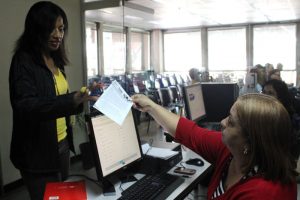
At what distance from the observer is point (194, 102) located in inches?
112

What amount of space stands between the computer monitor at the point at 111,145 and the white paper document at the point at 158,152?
0.10 m

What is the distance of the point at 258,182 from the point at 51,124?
3.34 ft

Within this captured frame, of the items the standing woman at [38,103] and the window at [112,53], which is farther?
the window at [112,53]

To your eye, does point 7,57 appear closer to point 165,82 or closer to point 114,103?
point 114,103

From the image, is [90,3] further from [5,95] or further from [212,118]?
[212,118]

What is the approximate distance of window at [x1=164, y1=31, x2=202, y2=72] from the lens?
473 inches

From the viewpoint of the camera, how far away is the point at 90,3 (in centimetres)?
442

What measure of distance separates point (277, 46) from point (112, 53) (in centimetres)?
543

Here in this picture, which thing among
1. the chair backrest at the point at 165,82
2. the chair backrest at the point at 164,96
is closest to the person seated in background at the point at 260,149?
the chair backrest at the point at 164,96

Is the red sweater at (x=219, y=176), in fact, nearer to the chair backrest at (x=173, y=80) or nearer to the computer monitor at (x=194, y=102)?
the computer monitor at (x=194, y=102)

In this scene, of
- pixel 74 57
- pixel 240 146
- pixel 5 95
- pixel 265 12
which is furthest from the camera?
pixel 265 12

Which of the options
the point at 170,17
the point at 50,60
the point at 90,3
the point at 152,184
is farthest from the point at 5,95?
the point at 170,17

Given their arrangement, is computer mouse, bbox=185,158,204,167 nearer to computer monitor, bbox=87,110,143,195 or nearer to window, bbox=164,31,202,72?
computer monitor, bbox=87,110,143,195

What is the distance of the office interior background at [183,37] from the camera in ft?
14.9
